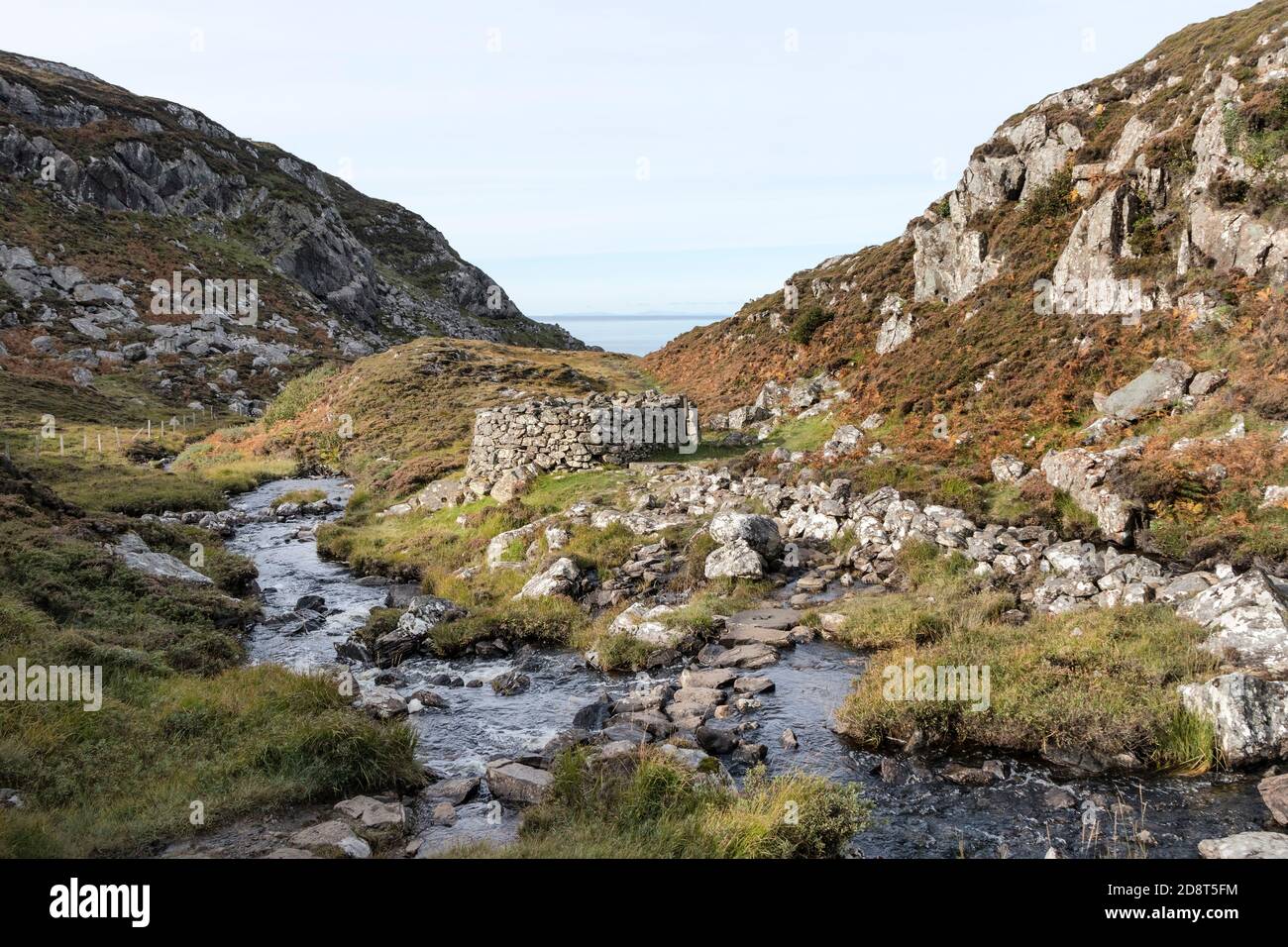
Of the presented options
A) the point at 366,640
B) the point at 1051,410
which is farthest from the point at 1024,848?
the point at 1051,410

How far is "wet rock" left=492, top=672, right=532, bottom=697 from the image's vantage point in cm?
1590

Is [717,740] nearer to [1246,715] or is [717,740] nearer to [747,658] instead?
[747,658]

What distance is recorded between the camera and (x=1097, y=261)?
26922mm

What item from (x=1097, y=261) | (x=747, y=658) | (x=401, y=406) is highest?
(x=1097, y=261)

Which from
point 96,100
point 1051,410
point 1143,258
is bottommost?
point 1051,410

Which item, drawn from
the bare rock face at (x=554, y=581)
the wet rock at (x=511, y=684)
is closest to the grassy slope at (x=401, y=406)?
the bare rock face at (x=554, y=581)

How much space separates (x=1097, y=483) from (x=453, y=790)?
1694 cm

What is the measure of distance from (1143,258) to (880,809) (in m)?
23.4

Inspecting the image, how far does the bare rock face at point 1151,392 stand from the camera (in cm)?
2122

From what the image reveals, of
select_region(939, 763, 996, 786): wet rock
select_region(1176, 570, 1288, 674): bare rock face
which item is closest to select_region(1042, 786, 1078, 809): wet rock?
select_region(939, 763, 996, 786): wet rock

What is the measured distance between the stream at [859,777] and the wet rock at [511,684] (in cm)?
18

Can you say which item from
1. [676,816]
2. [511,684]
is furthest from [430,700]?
[676,816]
